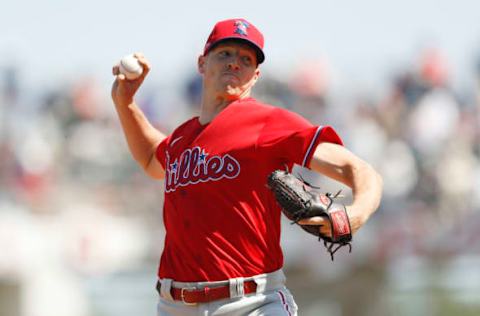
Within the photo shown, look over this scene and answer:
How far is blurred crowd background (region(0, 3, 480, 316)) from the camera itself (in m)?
10.7

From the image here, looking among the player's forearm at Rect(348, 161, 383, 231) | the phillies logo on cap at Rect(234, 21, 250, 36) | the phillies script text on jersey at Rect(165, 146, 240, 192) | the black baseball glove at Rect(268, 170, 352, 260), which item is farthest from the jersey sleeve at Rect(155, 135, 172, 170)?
the player's forearm at Rect(348, 161, 383, 231)

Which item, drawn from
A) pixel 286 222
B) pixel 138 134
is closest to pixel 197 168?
pixel 138 134

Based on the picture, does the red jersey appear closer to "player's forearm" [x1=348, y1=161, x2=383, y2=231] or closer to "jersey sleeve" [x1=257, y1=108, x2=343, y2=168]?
"jersey sleeve" [x1=257, y1=108, x2=343, y2=168]

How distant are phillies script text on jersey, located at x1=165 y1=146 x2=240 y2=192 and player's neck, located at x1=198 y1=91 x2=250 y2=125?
0.20 m

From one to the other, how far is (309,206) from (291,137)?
0.43m

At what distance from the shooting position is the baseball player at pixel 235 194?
4.45 m

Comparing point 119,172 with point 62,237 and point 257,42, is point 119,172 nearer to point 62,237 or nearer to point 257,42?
point 62,237

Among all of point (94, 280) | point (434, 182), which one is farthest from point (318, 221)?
point (94, 280)

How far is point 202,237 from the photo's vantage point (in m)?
4.58

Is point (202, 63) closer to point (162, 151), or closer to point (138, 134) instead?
point (162, 151)

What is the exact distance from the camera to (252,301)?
452cm

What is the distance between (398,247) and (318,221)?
697cm

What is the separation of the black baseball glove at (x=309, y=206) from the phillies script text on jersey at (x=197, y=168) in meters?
0.40

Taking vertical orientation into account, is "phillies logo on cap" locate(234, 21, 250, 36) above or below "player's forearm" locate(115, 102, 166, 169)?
above
